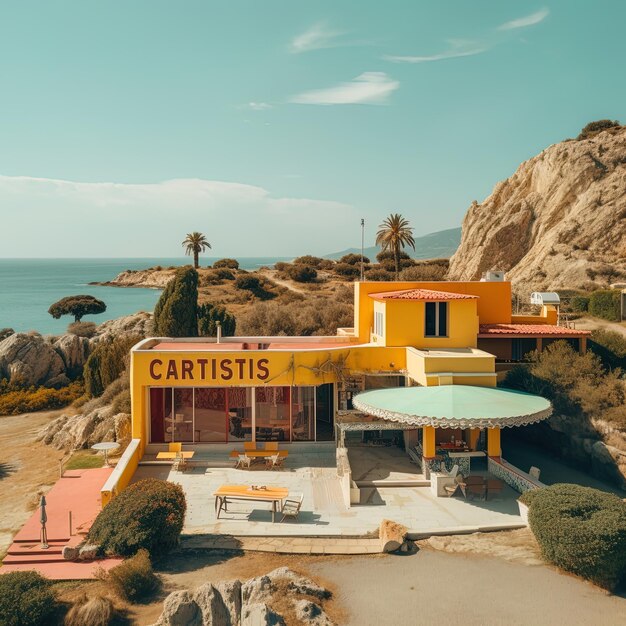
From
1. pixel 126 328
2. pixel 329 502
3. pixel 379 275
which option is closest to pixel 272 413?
pixel 329 502

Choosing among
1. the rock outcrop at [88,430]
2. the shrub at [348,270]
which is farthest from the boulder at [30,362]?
the shrub at [348,270]

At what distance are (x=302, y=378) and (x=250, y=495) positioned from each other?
617cm

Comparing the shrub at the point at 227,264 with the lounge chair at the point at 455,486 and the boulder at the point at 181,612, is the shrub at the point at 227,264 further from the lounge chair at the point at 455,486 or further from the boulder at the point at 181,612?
the boulder at the point at 181,612

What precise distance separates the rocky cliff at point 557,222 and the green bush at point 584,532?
122 feet

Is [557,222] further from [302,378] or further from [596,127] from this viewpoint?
[302,378]

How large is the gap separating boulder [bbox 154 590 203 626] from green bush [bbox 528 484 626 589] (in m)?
8.49

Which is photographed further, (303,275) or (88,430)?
(303,275)

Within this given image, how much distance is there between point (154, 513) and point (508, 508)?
34.0 ft

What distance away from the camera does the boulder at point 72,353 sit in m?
45.2

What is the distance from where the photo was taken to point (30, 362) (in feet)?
141

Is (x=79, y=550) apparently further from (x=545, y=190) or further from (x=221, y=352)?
(x=545, y=190)

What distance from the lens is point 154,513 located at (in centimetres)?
1464

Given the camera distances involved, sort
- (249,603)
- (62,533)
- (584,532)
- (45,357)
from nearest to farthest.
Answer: (249,603)
(584,532)
(62,533)
(45,357)

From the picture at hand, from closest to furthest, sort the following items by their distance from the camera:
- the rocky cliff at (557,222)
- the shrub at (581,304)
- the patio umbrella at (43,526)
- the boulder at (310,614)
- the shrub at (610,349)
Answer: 1. the boulder at (310,614)
2. the patio umbrella at (43,526)
3. the shrub at (610,349)
4. the shrub at (581,304)
5. the rocky cliff at (557,222)
